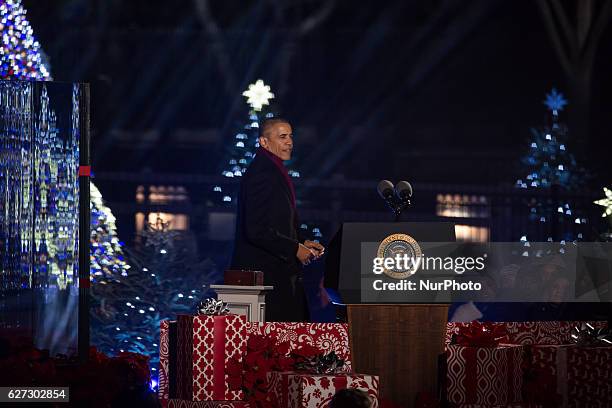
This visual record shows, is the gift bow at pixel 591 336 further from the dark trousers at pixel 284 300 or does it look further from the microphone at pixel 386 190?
the dark trousers at pixel 284 300

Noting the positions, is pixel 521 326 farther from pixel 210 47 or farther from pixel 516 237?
pixel 210 47

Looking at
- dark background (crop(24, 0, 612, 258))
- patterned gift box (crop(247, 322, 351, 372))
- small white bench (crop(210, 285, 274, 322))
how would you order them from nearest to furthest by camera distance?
patterned gift box (crop(247, 322, 351, 372)) → small white bench (crop(210, 285, 274, 322)) → dark background (crop(24, 0, 612, 258))

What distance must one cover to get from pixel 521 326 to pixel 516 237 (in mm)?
9073

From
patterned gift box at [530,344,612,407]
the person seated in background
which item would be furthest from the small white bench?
the person seated in background

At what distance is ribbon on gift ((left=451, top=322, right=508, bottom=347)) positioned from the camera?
6.27 m

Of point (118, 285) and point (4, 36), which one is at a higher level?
point (4, 36)

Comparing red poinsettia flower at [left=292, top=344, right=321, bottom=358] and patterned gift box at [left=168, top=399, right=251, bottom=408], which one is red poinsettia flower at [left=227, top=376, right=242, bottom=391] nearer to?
patterned gift box at [left=168, top=399, right=251, bottom=408]

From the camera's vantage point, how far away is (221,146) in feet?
63.3

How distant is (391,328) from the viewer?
6.14 metres

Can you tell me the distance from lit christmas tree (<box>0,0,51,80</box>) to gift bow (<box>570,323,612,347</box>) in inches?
181

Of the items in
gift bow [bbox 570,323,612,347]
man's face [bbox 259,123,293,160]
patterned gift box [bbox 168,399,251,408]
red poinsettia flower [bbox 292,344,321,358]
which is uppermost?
man's face [bbox 259,123,293,160]

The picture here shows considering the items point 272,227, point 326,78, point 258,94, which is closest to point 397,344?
point 272,227

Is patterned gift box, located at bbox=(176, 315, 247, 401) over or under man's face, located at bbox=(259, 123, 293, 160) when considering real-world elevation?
under

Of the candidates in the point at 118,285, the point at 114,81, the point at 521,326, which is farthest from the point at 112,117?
the point at 521,326
